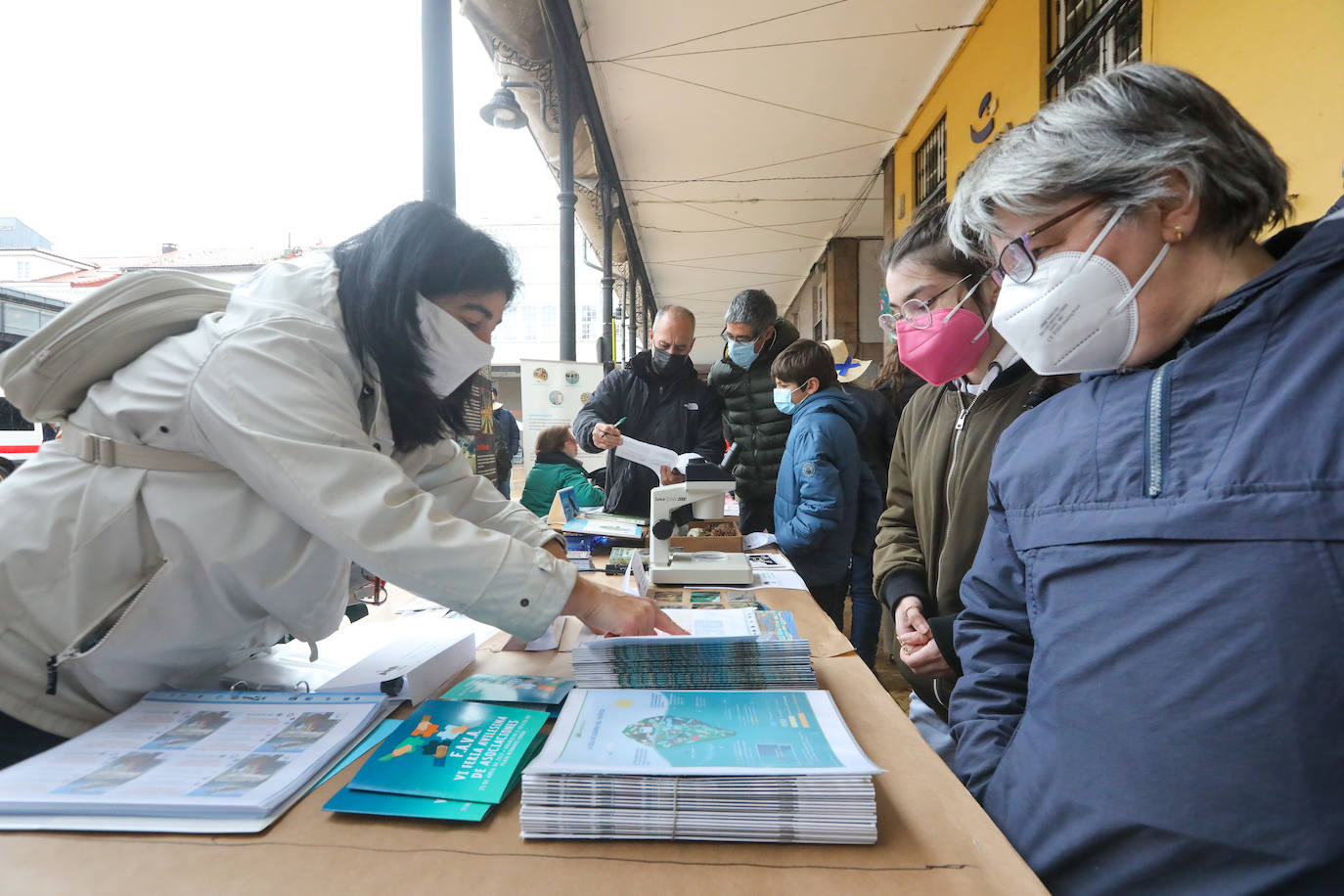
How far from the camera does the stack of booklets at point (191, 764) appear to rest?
701 millimetres

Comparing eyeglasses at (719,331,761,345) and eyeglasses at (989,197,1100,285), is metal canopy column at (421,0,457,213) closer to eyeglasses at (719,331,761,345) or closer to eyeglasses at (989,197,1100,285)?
eyeglasses at (719,331,761,345)

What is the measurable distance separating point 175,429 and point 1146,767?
1.24 m

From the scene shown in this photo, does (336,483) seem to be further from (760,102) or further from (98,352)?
(760,102)

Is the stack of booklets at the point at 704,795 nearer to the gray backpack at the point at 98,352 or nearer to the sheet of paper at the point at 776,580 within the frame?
the gray backpack at the point at 98,352

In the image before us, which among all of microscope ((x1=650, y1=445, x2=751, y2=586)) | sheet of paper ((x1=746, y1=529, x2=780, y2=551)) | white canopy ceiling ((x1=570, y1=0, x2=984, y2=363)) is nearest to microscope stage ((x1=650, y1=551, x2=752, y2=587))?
microscope ((x1=650, y1=445, x2=751, y2=586))

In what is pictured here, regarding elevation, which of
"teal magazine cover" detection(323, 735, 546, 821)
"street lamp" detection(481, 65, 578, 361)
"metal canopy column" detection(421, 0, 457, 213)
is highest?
"street lamp" detection(481, 65, 578, 361)

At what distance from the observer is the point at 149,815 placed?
707 mm

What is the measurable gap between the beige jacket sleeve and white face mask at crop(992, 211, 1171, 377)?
2.56 feet

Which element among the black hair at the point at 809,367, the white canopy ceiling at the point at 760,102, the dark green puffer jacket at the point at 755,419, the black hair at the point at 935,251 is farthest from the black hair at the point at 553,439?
the white canopy ceiling at the point at 760,102

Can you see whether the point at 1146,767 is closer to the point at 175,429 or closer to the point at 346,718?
the point at 346,718

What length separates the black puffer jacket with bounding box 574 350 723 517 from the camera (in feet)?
10.7

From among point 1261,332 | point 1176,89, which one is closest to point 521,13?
point 1176,89

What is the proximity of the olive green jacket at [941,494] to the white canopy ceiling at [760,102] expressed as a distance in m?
4.14

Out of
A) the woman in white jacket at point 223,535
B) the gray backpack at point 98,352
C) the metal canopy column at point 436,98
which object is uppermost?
the metal canopy column at point 436,98
